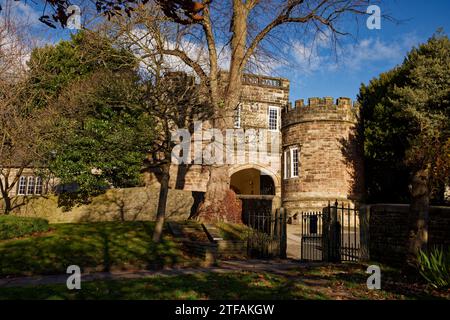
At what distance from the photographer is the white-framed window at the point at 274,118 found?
2952 centimetres

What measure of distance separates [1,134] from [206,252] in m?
12.2

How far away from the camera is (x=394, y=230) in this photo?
11.1 m

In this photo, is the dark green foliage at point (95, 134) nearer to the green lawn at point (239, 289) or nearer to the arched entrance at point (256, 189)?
the arched entrance at point (256, 189)

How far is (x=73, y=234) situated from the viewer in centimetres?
1352

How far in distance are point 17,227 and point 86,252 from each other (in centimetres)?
364

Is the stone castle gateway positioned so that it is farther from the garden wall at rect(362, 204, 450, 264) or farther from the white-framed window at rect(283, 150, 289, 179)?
the garden wall at rect(362, 204, 450, 264)

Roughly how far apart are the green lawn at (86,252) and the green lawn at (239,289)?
243 cm

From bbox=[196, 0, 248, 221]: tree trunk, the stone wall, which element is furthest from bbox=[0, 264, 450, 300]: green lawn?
the stone wall

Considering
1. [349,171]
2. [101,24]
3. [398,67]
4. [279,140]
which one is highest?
[398,67]

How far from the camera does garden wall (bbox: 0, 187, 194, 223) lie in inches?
787

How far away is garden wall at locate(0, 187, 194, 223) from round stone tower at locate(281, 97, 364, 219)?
9196 mm

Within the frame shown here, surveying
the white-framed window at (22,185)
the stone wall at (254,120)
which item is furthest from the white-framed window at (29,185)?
the stone wall at (254,120)
